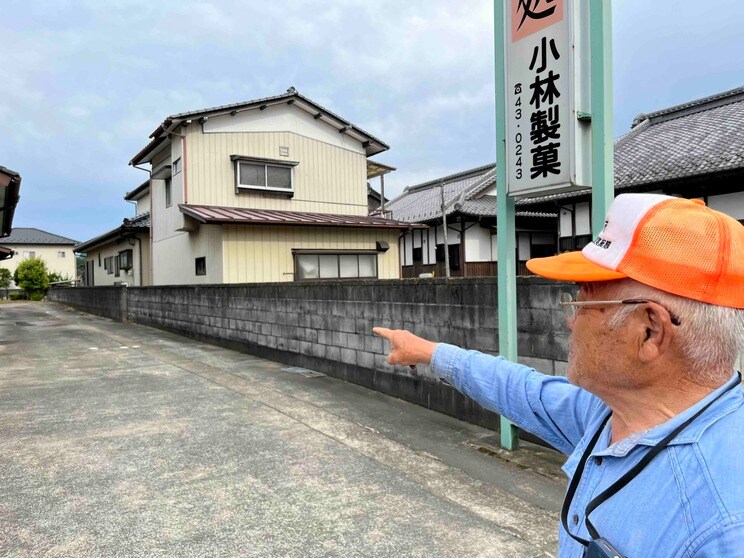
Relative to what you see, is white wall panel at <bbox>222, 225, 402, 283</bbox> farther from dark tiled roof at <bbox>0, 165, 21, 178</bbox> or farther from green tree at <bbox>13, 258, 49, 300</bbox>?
green tree at <bbox>13, 258, 49, 300</bbox>

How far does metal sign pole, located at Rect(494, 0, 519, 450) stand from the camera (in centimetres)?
386

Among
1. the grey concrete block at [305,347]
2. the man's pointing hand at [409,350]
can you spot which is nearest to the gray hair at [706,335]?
the man's pointing hand at [409,350]

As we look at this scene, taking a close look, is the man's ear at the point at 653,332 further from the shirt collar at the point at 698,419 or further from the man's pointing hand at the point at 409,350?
the man's pointing hand at the point at 409,350

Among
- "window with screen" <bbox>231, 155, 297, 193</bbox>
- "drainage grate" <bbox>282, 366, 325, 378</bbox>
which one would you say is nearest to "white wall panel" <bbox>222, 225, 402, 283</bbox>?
"window with screen" <bbox>231, 155, 297, 193</bbox>

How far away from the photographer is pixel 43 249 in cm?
4747

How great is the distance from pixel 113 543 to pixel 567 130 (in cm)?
373

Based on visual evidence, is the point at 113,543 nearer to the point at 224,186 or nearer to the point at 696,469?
the point at 696,469

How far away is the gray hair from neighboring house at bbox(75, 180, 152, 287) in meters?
19.0

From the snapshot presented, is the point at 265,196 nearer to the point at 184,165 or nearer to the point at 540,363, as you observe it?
the point at 184,165

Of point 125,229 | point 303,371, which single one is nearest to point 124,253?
point 125,229

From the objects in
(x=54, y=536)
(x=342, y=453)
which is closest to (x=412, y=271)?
(x=342, y=453)

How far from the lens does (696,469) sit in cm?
79

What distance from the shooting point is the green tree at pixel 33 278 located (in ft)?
126

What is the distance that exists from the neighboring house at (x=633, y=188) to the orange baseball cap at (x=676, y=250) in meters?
3.34
